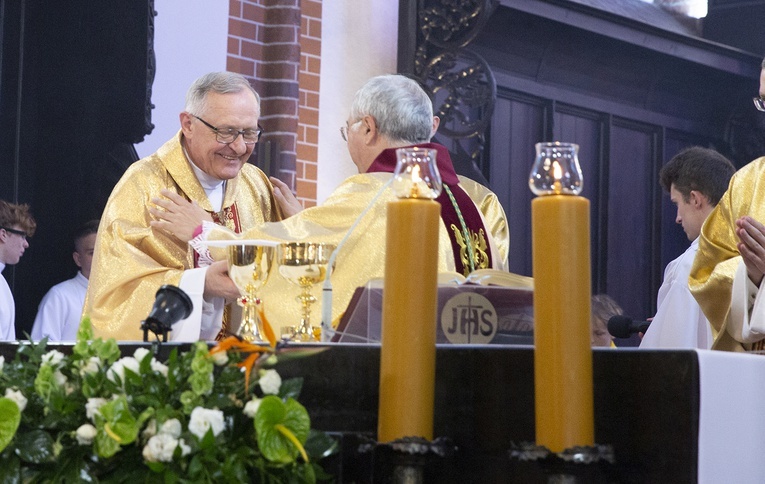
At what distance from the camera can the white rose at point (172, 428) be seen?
56.3 inches

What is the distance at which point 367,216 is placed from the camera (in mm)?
3121

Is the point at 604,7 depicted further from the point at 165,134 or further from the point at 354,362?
the point at 354,362

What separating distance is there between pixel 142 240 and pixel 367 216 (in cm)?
74

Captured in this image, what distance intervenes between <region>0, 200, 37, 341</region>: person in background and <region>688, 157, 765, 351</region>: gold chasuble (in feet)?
9.14

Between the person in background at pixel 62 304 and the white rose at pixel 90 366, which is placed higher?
the person in background at pixel 62 304

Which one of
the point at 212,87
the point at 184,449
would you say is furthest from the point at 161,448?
the point at 212,87

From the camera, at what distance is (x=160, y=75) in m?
5.43

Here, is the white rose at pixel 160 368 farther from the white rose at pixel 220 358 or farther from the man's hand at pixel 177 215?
the man's hand at pixel 177 215

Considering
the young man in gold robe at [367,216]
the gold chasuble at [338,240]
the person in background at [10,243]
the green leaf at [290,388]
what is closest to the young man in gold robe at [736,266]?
the young man in gold robe at [367,216]

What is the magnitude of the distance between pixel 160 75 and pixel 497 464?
412cm

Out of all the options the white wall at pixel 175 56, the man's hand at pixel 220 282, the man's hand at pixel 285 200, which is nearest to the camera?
the man's hand at pixel 220 282

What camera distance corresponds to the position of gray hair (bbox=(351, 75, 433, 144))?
11.4 feet

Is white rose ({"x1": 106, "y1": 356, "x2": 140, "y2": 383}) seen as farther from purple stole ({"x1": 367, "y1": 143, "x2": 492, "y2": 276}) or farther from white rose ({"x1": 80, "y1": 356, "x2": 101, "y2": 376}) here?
purple stole ({"x1": 367, "y1": 143, "x2": 492, "y2": 276})

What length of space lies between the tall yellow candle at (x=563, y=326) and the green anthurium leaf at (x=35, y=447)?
593 millimetres
